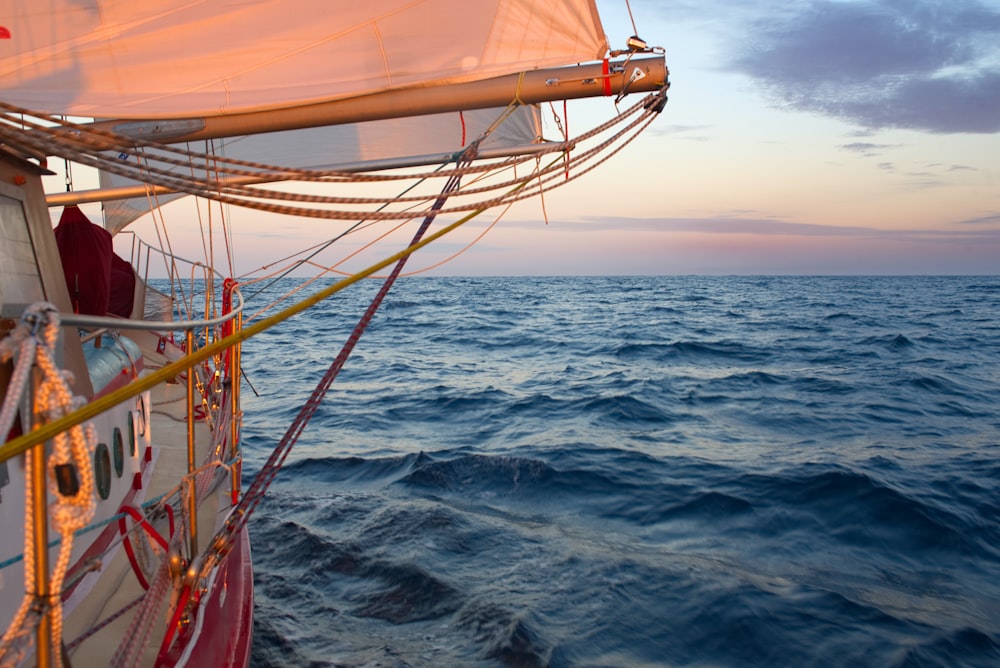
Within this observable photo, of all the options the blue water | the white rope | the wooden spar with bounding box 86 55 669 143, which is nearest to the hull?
the white rope

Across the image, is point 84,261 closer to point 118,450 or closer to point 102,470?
point 118,450

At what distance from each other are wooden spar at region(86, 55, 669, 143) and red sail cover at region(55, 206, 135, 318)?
1.65 m

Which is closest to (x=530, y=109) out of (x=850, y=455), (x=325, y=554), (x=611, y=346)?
(x=325, y=554)

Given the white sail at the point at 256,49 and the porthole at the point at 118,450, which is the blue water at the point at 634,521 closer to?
the porthole at the point at 118,450

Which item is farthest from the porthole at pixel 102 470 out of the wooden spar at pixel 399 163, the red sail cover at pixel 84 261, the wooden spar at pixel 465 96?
the wooden spar at pixel 465 96

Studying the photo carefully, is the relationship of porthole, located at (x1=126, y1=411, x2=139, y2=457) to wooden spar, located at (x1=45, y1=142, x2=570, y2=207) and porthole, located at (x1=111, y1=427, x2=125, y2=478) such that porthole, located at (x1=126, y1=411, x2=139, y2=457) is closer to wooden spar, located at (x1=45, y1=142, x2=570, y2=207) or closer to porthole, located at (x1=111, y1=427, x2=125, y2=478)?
porthole, located at (x1=111, y1=427, x2=125, y2=478)

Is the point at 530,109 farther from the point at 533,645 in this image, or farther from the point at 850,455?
the point at 850,455

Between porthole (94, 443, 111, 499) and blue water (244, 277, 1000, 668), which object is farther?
blue water (244, 277, 1000, 668)

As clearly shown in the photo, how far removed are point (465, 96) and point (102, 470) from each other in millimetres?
2894

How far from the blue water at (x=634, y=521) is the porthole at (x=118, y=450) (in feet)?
5.96

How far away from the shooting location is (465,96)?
4.29 metres

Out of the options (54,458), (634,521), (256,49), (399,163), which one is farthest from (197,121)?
(634,521)

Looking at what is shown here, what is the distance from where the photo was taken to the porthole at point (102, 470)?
155 inches

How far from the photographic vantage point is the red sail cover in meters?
5.13
